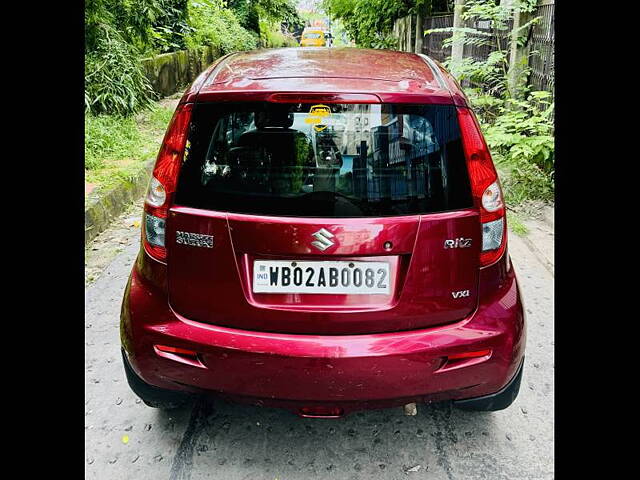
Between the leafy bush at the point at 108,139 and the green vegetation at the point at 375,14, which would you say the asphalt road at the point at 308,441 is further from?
the green vegetation at the point at 375,14

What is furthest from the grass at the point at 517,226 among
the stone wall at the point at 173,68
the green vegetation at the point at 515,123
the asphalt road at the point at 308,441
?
the stone wall at the point at 173,68

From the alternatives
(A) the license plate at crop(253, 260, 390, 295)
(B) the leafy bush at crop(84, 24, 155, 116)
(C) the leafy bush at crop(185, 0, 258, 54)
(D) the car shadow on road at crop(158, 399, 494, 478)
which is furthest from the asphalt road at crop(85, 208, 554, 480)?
(C) the leafy bush at crop(185, 0, 258, 54)

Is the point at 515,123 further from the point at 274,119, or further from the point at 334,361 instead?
the point at 334,361

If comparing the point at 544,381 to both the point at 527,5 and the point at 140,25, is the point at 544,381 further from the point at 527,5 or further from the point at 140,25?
the point at 140,25

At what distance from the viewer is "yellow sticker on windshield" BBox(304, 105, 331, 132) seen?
2000 mm

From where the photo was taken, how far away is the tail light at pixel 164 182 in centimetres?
209

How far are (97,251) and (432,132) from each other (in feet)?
11.6

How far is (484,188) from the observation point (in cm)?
207

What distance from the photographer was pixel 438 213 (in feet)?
6.48

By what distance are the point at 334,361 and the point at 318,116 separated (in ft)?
2.85

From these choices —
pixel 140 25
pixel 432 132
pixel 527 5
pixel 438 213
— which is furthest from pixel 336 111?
pixel 140 25

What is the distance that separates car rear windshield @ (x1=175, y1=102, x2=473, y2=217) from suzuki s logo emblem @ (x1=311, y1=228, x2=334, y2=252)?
0.07 meters

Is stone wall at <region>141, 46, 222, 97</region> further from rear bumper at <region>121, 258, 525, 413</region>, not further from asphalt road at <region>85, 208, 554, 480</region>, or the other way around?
rear bumper at <region>121, 258, 525, 413</region>

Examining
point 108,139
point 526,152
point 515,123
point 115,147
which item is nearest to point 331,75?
point 526,152
